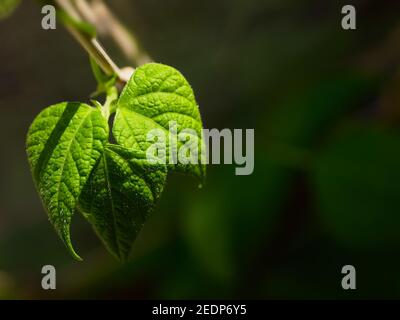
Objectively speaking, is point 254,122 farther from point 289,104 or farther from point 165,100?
point 165,100

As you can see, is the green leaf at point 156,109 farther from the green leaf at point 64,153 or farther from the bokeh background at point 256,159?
the bokeh background at point 256,159

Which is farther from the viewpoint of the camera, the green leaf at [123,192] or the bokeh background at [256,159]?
the bokeh background at [256,159]

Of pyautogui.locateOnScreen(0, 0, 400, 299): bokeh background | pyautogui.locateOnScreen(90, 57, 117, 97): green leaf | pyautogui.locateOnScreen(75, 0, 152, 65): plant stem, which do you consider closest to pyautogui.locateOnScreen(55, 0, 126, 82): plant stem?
pyautogui.locateOnScreen(90, 57, 117, 97): green leaf

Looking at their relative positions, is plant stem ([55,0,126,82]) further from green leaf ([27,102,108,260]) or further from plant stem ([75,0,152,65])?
plant stem ([75,0,152,65])

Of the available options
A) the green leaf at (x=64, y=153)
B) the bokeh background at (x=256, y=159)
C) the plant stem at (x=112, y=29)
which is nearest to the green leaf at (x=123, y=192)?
the green leaf at (x=64, y=153)

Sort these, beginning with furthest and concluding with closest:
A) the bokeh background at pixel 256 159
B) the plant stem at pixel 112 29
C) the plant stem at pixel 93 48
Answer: the bokeh background at pixel 256 159, the plant stem at pixel 112 29, the plant stem at pixel 93 48
